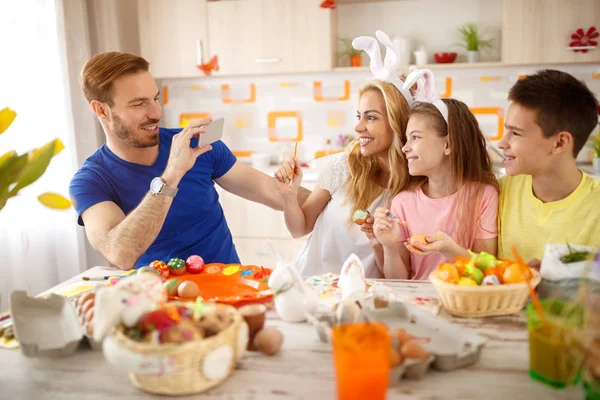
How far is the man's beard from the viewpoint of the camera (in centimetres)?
212

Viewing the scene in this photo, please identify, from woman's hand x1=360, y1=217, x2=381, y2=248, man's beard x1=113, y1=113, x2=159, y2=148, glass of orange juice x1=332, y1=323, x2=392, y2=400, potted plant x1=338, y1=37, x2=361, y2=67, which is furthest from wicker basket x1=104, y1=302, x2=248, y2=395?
potted plant x1=338, y1=37, x2=361, y2=67

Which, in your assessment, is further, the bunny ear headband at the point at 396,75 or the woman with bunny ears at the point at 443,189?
the bunny ear headband at the point at 396,75

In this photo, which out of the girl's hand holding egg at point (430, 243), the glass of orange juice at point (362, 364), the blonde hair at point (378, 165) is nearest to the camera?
the glass of orange juice at point (362, 364)

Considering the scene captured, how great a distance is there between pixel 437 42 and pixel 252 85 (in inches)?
50.1

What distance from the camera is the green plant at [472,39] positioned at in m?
3.51

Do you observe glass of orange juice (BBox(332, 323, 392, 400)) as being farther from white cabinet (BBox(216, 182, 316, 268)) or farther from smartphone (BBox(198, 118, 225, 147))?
white cabinet (BBox(216, 182, 316, 268))

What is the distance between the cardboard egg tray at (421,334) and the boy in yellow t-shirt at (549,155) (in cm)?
59

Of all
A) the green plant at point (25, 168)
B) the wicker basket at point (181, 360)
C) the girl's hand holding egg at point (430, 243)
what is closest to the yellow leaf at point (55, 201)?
the green plant at point (25, 168)

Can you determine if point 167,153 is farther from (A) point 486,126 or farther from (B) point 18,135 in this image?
(A) point 486,126

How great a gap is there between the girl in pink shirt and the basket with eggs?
47 centimetres

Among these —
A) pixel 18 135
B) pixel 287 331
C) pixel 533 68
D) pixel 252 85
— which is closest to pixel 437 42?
pixel 533 68

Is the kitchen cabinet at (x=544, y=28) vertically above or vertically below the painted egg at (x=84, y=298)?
above

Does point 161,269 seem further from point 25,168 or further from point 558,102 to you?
point 558,102

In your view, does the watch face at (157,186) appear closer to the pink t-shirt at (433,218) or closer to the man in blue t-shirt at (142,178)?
the man in blue t-shirt at (142,178)
